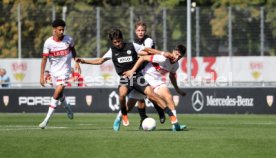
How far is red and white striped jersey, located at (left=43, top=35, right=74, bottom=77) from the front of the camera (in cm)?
2055

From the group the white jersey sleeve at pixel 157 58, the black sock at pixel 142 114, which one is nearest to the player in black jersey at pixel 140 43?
the black sock at pixel 142 114

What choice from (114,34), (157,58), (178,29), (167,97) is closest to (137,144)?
(114,34)

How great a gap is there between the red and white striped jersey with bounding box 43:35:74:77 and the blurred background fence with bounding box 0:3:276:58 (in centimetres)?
2612

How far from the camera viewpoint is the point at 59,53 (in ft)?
67.9

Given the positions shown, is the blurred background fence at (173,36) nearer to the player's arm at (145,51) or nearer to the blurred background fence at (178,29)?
the blurred background fence at (178,29)

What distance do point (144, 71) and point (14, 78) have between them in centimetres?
3046

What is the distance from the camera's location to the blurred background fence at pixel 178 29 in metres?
47.3

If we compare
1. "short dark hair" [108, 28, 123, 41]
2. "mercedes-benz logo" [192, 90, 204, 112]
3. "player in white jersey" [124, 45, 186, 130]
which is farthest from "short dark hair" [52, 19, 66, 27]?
"mercedes-benz logo" [192, 90, 204, 112]

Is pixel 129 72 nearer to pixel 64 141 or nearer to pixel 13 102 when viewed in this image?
pixel 64 141

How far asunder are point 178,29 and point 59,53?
27.0 metres

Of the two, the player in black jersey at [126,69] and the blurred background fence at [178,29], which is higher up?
the blurred background fence at [178,29]

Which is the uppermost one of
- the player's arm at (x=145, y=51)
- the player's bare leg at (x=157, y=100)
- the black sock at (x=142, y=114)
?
the player's arm at (x=145, y=51)

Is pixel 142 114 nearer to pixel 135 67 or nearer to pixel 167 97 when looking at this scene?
pixel 167 97

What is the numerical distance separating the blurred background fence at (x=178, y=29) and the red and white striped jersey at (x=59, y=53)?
26123 millimetres
